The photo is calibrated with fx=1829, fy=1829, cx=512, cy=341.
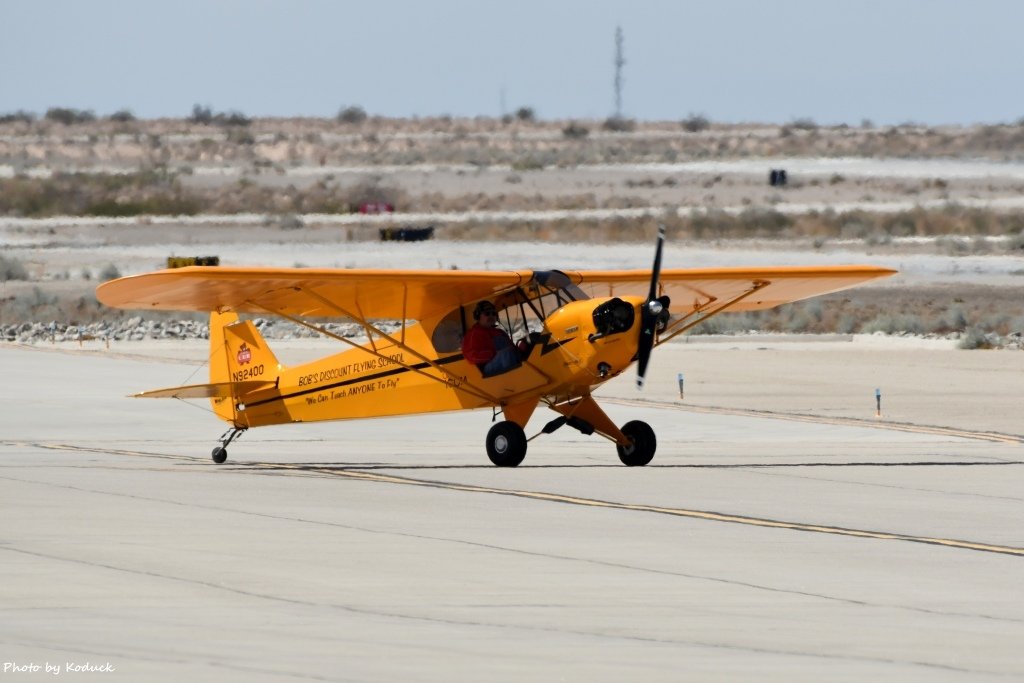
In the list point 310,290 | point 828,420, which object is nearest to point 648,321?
point 310,290

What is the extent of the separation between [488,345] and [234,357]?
3926 mm

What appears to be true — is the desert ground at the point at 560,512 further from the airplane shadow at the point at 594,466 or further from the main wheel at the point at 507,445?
the main wheel at the point at 507,445

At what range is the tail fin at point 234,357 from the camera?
22062mm

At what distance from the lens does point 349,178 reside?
354ft

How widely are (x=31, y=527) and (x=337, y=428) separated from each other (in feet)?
42.9

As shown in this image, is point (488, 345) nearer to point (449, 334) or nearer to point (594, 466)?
point (449, 334)

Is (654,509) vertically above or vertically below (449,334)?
below

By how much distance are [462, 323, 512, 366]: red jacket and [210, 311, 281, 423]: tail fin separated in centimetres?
295

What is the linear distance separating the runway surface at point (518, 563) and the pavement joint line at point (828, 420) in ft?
4.13

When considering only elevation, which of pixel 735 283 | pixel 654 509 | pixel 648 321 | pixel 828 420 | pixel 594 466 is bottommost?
pixel 828 420

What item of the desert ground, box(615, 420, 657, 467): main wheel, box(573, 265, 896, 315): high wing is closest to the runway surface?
the desert ground

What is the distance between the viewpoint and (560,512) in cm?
1563

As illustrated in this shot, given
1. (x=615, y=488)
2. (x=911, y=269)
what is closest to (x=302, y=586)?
(x=615, y=488)

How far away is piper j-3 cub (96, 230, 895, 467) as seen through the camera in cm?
1911
